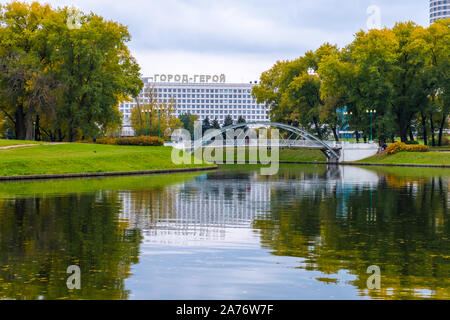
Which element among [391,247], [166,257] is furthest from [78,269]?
[391,247]

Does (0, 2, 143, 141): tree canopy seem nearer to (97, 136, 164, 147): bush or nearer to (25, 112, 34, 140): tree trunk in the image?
(25, 112, 34, 140): tree trunk

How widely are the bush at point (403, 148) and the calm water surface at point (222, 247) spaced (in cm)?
5466

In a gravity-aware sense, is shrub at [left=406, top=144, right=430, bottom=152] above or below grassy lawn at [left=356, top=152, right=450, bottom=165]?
above

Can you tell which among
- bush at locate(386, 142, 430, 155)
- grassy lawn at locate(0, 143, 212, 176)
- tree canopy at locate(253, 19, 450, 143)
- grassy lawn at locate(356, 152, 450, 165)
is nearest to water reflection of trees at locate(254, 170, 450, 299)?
grassy lawn at locate(0, 143, 212, 176)

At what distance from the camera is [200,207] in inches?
1035

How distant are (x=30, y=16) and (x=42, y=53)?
4.79m

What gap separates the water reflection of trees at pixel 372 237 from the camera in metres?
12.6

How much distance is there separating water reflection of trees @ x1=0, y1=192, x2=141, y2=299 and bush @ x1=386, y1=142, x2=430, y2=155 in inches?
2516

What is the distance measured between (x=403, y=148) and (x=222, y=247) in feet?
235

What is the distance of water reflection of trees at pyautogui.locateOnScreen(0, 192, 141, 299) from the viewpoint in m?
11.5

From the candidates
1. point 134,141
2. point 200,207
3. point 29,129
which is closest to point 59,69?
point 29,129

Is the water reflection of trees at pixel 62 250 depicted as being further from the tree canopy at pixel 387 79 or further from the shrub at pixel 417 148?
the tree canopy at pixel 387 79

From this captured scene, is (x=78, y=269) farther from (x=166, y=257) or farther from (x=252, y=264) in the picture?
(x=252, y=264)

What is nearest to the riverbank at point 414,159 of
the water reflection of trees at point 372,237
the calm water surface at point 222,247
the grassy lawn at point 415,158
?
the grassy lawn at point 415,158
